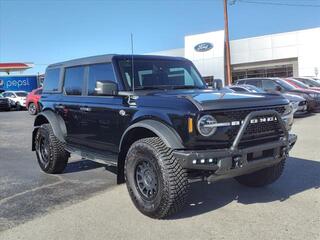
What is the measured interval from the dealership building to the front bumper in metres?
38.1

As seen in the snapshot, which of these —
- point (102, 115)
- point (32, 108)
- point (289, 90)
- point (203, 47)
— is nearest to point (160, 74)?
point (102, 115)

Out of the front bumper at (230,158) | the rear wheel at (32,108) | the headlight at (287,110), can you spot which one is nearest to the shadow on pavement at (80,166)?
the front bumper at (230,158)

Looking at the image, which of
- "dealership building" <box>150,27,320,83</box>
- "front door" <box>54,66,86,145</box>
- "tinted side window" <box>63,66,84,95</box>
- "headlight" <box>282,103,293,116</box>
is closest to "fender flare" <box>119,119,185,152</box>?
"headlight" <box>282,103,293,116</box>

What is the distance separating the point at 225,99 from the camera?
4992 mm

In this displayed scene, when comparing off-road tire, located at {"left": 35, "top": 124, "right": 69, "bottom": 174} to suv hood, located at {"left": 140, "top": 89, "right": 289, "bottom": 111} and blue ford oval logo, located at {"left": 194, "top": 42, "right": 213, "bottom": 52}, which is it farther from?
blue ford oval logo, located at {"left": 194, "top": 42, "right": 213, "bottom": 52}

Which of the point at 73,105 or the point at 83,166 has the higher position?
the point at 73,105

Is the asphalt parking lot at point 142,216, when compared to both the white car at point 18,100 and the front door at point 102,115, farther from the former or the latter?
the white car at point 18,100

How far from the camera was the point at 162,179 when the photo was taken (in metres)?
4.91

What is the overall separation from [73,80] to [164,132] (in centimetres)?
284

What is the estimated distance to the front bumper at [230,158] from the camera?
469cm

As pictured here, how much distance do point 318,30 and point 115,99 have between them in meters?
39.3

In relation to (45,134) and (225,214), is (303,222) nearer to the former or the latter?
(225,214)

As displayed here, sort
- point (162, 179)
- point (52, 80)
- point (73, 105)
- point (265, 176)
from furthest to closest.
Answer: point (52, 80), point (73, 105), point (265, 176), point (162, 179)

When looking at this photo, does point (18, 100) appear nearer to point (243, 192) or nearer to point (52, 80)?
point (52, 80)
